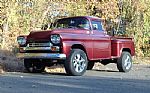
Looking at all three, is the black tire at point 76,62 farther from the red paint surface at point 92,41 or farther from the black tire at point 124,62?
the black tire at point 124,62

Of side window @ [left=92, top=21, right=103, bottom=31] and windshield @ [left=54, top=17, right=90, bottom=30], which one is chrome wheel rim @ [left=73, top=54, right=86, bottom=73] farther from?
side window @ [left=92, top=21, right=103, bottom=31]

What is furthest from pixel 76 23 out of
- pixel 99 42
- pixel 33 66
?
pixel 33 66

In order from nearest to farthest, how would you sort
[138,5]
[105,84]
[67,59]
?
1. [105,84]
2. [67,59]
3. [138,5]

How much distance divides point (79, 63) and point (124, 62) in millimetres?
3074

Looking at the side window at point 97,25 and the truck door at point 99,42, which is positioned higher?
the side window at point 97,25

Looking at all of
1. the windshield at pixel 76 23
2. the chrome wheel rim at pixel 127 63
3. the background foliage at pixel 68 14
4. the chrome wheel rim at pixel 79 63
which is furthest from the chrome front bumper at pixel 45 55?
the background foliage at pixel 68 14

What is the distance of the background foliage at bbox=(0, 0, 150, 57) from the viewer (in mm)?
19969

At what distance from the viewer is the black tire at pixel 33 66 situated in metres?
14.7

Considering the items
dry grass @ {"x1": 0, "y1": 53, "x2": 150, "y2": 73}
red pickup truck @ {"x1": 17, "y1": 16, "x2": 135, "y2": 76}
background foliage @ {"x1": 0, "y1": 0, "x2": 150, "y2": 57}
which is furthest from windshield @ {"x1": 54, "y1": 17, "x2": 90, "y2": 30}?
background foliage @ {"x1": 0, "y1": 0, "x2": 150, "y2": 57}

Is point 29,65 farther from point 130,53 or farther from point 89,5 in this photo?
point 89,5

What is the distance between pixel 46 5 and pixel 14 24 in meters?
1.84

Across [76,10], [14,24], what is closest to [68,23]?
[14,24]

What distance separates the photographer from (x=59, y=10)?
69.8 ft

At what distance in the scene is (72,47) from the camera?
13781mm
